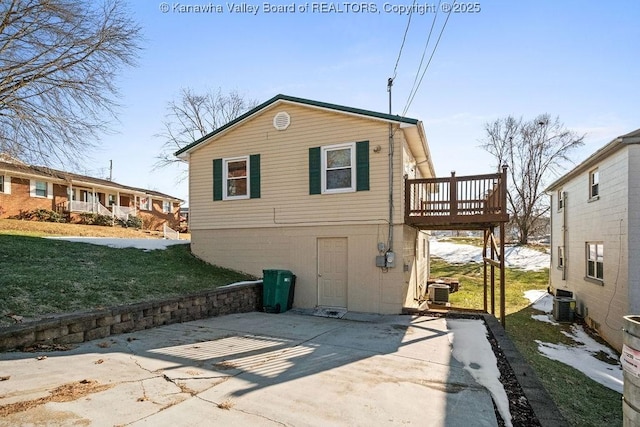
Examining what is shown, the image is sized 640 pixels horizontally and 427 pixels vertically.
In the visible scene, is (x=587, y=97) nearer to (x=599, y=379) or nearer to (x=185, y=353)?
(x=599, y=379)

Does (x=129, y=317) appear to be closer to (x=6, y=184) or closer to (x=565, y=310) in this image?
(x=565, y=310)

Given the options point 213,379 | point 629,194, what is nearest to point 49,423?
point 213,379

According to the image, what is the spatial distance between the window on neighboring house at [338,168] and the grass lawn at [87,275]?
350 centimetres

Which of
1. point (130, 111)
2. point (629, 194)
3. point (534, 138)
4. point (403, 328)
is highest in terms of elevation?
point (534, 138)

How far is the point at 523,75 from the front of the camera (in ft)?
29.4

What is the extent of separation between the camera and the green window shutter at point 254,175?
10578mm

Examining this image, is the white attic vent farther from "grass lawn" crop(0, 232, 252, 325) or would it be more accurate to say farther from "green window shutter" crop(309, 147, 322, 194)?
"grass lawn" crop(0, 232, 252, 325)

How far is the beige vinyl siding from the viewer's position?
916cm

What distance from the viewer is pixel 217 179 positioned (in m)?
11.2

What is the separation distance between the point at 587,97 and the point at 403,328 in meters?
9.02

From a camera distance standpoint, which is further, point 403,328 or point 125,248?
point 125,248

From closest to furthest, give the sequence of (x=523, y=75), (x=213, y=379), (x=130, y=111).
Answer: (x=213, y=379) → (x=523, y=75) → (x=130, y=111)

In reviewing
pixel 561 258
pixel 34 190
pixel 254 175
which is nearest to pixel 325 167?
pixel 254 175

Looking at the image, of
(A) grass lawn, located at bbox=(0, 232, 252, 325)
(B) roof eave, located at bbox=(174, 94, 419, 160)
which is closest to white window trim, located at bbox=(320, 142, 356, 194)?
(B) roof eave, located at bbox=(174, 94, 419, 160)
